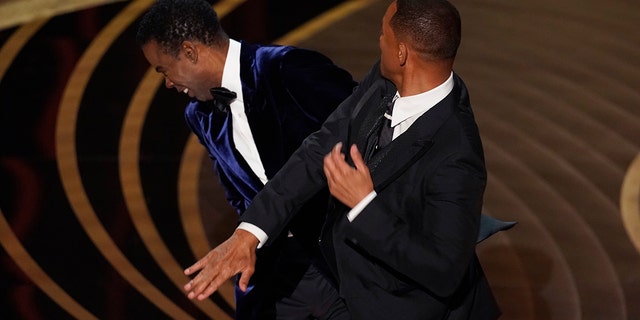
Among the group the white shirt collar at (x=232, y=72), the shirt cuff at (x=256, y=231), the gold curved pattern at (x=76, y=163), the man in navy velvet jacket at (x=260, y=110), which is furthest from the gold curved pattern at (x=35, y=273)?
the shirt cuff at (x=256, y=231)

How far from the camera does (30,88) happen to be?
584 centimetres

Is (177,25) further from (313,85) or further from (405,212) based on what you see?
(405,212)

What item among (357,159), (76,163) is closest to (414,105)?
(357,159)

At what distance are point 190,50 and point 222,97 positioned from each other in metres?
0.16

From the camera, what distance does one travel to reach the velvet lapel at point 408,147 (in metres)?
2.41

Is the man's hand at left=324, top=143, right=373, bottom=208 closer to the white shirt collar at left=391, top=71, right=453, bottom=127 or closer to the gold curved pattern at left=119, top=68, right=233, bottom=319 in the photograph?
the white shirt collar at left=391, top=71, right=453, bottom=127

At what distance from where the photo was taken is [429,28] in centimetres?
241

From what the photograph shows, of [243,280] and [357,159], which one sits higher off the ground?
[357,159]

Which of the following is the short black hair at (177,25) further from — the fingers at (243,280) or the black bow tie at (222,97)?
the fingers at (243,280)

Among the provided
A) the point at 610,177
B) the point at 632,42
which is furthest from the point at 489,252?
the point at 632,42

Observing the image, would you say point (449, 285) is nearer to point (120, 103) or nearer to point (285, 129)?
point (285, 129)

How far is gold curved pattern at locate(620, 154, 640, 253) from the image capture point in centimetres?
455

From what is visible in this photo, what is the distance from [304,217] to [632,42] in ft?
11.3

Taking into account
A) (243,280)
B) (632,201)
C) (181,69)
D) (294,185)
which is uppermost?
(181,69)
